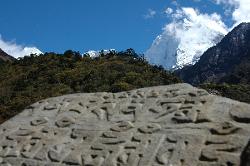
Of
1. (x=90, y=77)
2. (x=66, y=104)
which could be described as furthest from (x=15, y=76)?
(x=66, y=104)

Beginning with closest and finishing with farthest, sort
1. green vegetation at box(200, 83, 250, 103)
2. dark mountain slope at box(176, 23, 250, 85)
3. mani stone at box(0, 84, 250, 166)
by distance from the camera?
mani stone at box(0, 84, 250, 166), green vegetation at box(200, 83, 250, 103), dark mountain slope at box(176, 23, 250, 85)

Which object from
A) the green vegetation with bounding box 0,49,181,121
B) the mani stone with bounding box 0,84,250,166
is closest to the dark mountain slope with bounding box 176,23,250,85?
the green vegetation with bounding box 0,49,181,121

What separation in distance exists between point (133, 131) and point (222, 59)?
254ft

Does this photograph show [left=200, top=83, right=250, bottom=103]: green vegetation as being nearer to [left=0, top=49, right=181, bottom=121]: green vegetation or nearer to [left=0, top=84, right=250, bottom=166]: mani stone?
[left=0, top=49, right=181, bottom=121]: green vegetation

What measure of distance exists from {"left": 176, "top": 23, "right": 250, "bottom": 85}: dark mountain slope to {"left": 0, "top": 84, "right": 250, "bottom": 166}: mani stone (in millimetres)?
56576

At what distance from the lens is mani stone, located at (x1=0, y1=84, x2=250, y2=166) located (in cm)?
594

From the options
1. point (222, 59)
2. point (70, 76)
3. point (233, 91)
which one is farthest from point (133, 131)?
point (222, 59)

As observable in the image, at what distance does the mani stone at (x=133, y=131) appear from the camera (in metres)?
5.94

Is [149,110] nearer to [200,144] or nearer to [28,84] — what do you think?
[200,144]

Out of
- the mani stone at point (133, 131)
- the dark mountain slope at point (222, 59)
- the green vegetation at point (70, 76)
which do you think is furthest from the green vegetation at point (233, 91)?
the dark mountain slope at point (222, 59)

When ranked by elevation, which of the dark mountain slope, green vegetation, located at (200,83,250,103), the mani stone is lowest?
the mani stone

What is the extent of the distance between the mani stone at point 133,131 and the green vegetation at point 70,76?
11.9 m

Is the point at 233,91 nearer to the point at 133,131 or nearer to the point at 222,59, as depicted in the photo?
the point at 133,131

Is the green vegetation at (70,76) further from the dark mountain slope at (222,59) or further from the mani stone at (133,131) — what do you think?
the dark mountain slope at (222,59)
